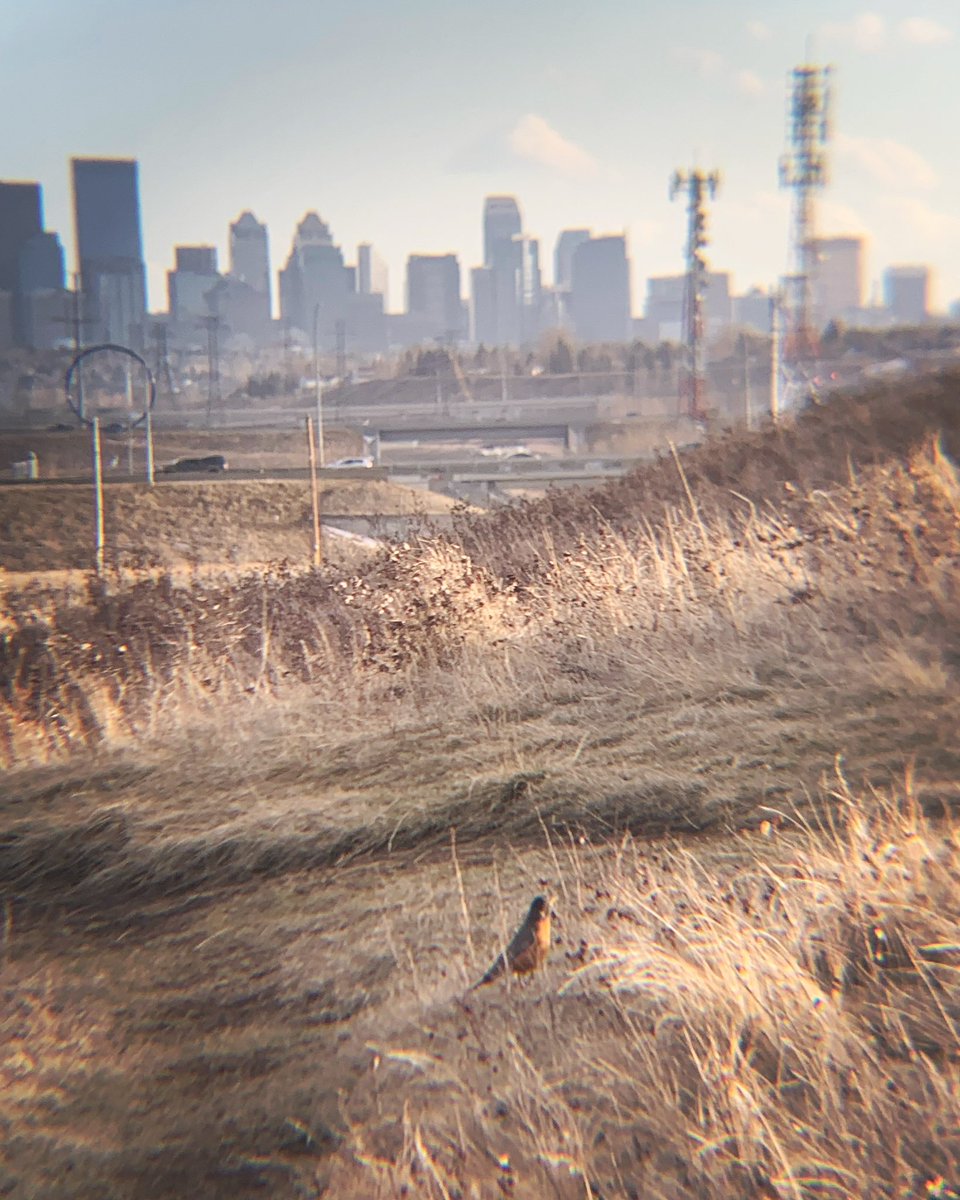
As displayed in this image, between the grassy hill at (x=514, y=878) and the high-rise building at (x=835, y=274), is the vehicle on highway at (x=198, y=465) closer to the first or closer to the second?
the high-rise building at (x=835, y=274)

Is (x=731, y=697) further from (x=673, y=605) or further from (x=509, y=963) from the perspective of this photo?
(x=509, y=963)

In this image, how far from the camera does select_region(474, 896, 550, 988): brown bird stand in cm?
385

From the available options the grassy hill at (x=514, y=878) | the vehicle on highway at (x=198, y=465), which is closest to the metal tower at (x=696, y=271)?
the vehicle on highway at (x=198, y=465)

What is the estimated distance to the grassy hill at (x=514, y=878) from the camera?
120 inches

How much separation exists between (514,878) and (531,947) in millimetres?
936

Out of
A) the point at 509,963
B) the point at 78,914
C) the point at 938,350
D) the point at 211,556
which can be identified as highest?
the point at 938,350

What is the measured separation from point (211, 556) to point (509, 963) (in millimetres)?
35976

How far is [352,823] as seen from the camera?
5.72 m

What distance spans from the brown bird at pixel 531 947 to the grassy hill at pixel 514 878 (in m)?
0.08

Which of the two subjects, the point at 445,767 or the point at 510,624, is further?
the point at 510,624

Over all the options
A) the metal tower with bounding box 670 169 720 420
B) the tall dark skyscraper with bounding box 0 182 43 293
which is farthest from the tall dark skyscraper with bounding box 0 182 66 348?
the metal tower with bounding box 670 169 720 420

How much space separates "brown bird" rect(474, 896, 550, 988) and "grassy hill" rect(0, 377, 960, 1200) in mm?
77

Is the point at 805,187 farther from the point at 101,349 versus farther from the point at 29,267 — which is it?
the point at 29,267

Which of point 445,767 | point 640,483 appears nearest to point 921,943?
point 445,767
